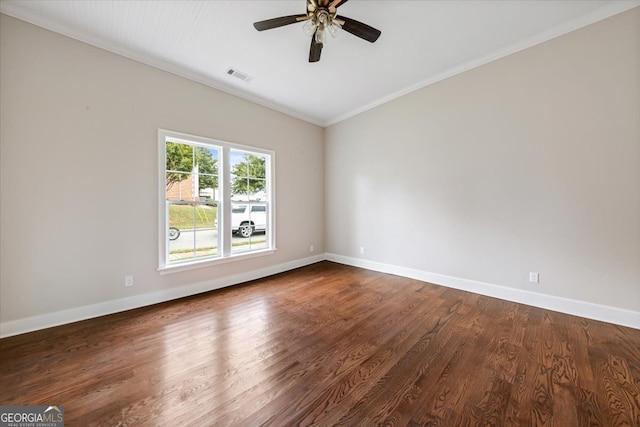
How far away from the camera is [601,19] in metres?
2.48

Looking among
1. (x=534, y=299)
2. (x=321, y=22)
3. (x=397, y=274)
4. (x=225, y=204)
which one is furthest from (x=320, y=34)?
(x=534, y=299)

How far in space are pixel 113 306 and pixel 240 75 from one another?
3.35m

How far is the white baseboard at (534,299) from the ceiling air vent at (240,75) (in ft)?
12.5

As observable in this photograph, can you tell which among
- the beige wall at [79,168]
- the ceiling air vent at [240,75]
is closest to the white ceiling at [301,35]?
the ceiling air vent at [240,75]

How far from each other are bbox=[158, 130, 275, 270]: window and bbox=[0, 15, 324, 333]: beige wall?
147mm

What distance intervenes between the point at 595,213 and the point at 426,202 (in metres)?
1.79

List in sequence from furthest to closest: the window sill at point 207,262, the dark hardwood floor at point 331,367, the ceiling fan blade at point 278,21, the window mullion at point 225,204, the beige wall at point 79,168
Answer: the window mullion at point 225,204
the window sill at point 207,262
the beige wall at point 79,168
the ceiling fan blade at point 278,21
the dark hardwood floor at point 331,367

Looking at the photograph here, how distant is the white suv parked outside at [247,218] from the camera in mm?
3838

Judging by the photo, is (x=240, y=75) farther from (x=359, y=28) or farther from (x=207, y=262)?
(x=207, y=262)

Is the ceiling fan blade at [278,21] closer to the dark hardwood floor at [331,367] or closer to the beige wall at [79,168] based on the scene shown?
the beige wall at [79,168]

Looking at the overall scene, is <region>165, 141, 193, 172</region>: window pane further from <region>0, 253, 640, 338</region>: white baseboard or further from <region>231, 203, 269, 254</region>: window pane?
<region>0, 253, 640, 338</region>: white baseboard

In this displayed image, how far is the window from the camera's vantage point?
312cm

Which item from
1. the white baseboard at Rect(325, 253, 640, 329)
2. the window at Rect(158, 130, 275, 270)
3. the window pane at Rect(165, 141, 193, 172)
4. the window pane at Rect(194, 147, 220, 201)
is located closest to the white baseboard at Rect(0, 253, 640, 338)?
the white baseboard at Rect(325, 253, 640, 329)

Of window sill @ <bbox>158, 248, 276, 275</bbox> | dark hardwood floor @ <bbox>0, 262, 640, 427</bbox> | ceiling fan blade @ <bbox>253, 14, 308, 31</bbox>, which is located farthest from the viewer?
window sill @ <bbox>158, 248, 276, 275</bbox>
